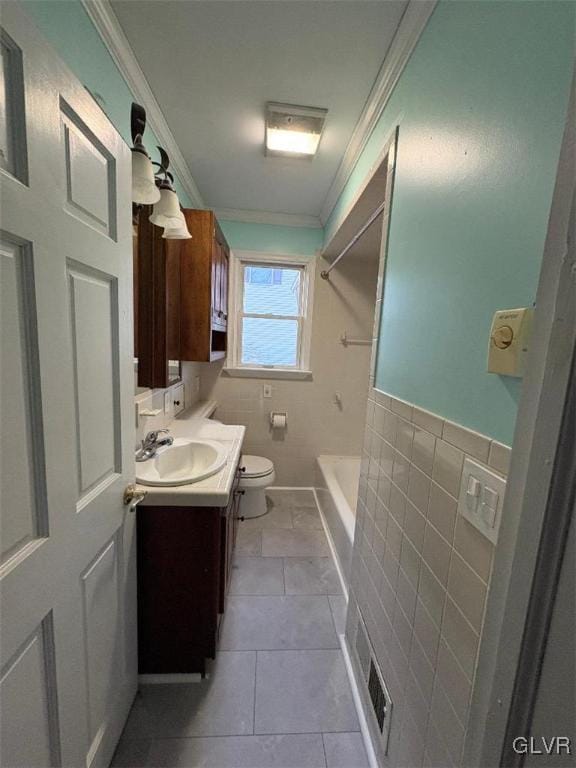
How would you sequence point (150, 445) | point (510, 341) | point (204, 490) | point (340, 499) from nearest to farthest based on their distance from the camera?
1. point (510, 341)
2. point (204, 490)
3. point (150, 445)
4. point (340, 499)

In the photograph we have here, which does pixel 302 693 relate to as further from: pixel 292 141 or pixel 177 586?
pixel 292 141

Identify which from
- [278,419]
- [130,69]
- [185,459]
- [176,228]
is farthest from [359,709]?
[130,69]

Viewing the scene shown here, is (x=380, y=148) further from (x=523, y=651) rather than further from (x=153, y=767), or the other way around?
(x=153, y=767)

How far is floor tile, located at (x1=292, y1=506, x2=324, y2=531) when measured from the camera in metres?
2.40

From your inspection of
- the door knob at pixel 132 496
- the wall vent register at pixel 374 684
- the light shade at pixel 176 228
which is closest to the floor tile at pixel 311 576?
the wall vent register at pixel 374 684

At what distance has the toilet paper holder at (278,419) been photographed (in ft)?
9.05

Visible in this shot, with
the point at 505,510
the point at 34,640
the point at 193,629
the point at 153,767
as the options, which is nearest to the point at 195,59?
the point at 505,510

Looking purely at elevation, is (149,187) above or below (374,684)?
above

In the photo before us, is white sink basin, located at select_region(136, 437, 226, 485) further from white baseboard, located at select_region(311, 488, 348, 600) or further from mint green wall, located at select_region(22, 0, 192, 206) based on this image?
mint green wall, located at select_region(22, 0, 192, 206)

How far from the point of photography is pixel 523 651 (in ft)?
1.61

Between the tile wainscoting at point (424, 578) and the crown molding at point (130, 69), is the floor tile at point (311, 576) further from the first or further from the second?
the crown molding at point (130, 69)

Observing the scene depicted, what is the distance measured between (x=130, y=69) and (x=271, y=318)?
1.80 meters

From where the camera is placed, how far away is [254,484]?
2.29 metres

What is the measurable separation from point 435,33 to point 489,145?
1.83 ft
